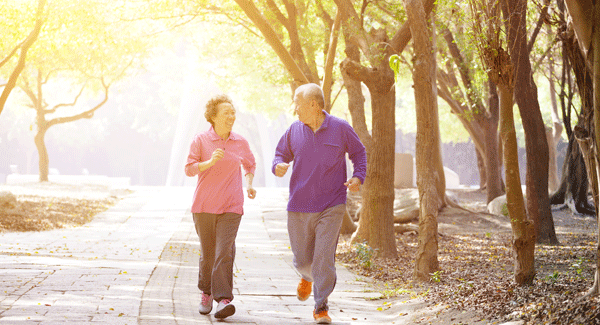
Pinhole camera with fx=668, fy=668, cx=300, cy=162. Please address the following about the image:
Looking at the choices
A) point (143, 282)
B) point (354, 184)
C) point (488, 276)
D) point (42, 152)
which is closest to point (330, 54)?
point (488, 276)

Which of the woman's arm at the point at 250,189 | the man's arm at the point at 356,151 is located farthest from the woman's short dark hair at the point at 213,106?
the man's arm at the point at 356,151

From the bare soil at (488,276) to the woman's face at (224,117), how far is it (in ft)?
7.68

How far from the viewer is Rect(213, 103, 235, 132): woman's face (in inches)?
227

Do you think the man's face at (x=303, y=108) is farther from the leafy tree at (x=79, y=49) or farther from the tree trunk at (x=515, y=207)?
the leafy tree at (x=79, y=49)

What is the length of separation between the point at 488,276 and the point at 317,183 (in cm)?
330

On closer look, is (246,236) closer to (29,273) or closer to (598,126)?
(29,273)

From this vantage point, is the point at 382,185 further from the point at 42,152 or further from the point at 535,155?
the point at 42,152

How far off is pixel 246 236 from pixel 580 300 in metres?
9.74

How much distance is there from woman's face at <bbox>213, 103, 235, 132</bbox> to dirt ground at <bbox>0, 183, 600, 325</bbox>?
7.66 ft

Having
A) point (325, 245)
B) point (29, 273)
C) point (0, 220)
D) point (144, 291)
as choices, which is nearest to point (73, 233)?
point (0, 220)

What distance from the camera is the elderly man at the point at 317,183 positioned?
546cm

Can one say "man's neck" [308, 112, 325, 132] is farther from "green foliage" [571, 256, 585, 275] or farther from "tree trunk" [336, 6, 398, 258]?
"tree trunk" [336, 6, 398, 258]

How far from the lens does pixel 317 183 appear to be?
549 cm

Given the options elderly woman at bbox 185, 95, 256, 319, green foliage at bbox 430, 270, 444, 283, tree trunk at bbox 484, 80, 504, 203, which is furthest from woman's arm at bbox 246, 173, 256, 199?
tree trunk at bbox 484, 80, 504, 203
